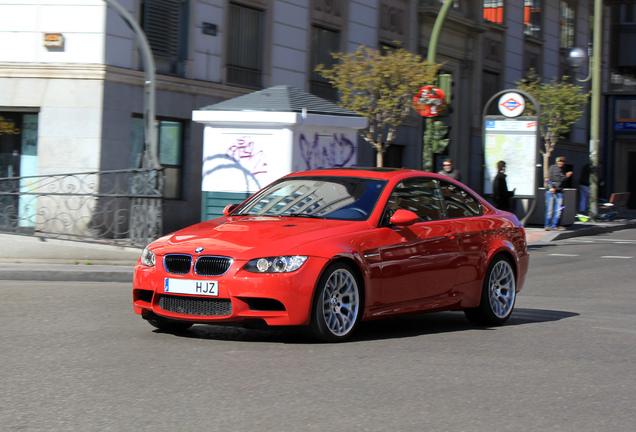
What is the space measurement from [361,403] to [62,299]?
561 cm

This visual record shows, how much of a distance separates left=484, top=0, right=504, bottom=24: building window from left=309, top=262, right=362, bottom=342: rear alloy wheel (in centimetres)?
2784

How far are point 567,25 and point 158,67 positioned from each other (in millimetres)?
24684

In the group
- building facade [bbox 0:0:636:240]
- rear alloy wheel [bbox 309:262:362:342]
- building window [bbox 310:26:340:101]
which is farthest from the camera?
building window [bbox 310:26:340:101]

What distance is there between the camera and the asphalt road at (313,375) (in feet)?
16.5

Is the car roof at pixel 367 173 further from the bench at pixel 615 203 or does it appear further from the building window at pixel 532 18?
the building window at pixel 532 18

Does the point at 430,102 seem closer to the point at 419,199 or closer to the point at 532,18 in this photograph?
the point at 419,199

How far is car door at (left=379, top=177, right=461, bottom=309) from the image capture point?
7.87 metres

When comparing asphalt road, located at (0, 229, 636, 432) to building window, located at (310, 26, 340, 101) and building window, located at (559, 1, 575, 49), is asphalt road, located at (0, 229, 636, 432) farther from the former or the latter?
building window, located at (559, 1, 575, 49)

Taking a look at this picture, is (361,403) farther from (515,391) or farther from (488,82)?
(488,82)

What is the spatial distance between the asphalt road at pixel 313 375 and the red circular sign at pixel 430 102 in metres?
8.29

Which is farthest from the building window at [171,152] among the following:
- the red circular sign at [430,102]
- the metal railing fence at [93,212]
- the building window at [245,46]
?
the metal railing fence at [93,212]

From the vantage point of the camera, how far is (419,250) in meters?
8.11

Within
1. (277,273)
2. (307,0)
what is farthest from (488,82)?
(277,273)

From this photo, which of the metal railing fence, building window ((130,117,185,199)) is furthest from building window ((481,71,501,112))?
the metal railing fence
